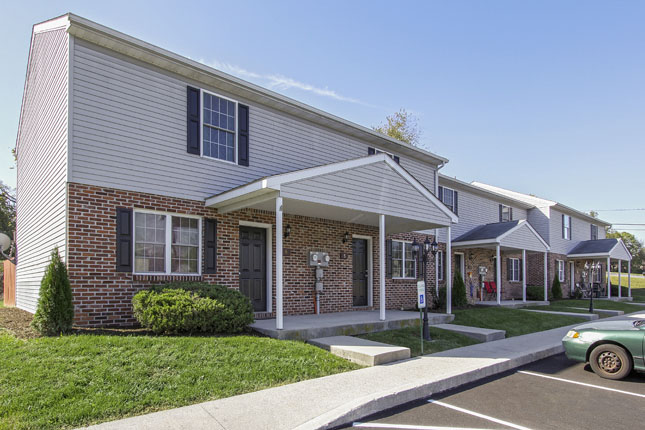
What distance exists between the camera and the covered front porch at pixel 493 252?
19156mm

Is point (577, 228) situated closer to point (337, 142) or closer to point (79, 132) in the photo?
point (337, 142)

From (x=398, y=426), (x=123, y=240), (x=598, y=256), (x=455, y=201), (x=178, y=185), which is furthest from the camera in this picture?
(x=598, y=256)

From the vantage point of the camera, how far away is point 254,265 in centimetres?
1115

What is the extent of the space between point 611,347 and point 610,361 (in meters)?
0.23

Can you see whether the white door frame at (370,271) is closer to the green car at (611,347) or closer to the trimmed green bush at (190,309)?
the trimmed green bush at (190,309)

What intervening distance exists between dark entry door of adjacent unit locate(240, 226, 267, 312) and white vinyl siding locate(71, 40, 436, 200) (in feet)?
4.54

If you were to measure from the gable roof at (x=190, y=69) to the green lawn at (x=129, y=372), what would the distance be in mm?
5667

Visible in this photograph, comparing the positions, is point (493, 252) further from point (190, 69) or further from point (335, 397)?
point (335, 397)

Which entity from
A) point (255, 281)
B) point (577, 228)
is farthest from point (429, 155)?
point (577, 228)

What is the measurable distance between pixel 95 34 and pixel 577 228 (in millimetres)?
30834

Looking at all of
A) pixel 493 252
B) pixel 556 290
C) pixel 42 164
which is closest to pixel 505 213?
pixel 493 252

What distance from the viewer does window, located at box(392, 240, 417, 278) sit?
15.5m

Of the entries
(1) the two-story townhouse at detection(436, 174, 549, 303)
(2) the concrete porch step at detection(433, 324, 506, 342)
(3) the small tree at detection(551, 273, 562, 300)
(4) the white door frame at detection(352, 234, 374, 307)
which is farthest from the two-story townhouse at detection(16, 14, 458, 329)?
(3) the small tree at detection(551, 273, 562, 300)

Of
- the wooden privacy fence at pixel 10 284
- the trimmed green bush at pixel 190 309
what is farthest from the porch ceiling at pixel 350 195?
the wooden privacy fence at pixel 10 284
